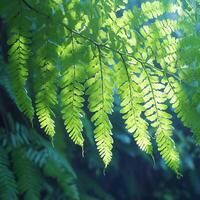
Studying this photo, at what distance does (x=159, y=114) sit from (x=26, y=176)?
1.01 metres

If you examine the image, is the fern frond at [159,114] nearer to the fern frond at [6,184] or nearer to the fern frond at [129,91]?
the fern frond at [129,91]

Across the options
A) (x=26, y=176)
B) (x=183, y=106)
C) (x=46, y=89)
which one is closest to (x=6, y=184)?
(x=26, y=176)

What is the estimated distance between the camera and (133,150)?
2.76 meters

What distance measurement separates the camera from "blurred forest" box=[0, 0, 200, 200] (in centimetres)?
155

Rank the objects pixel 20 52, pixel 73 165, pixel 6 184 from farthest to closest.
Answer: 1. pixel 73 165
2. pixel 6 184
3. pixel 20 52

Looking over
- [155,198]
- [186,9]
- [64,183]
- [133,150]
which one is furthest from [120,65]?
[155,198]

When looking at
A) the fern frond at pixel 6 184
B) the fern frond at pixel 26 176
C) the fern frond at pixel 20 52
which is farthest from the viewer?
the fern frond at pixel 26 176

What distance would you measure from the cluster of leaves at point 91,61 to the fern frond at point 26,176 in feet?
2.90

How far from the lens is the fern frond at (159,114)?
0.74 meters

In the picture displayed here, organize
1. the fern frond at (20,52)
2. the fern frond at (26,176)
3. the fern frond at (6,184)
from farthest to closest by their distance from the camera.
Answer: the fern frond at (26,176)
the fern frond at (6,184)
the fern frond at (20,52)

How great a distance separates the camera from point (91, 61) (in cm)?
72

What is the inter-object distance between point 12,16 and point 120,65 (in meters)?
0.25

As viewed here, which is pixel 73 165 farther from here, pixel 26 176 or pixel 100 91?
pixel 100 91

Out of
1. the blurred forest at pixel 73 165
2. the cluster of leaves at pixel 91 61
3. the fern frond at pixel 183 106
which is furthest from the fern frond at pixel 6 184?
the fern frond at pixel 183 106
